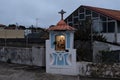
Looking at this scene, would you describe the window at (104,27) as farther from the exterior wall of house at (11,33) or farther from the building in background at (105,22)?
the exterior wall of house at (11,33)

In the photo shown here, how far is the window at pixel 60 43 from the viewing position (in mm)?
18297

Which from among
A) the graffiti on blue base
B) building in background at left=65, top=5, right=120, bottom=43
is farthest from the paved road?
building in background at left=65, top=5, right=120, bottom=43

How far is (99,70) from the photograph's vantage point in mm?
17078

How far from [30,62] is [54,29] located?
521 cm

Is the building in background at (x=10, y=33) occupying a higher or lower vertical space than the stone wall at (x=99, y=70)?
higher

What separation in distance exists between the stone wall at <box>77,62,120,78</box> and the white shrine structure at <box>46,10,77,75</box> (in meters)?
0.52

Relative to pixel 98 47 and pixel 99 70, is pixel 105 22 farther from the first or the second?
pixel 99 70

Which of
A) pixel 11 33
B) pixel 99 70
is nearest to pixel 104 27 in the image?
pixel 99 70

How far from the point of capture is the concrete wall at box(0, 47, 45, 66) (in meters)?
21.2

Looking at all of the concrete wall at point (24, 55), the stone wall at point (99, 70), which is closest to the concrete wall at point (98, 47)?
the stone wall at point (99, 70)

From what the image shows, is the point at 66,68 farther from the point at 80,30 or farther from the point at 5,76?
the point at 80,30

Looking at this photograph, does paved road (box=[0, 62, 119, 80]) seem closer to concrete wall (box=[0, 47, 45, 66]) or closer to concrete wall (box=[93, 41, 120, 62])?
concrete wall (box=[0, 47, 45, 66])

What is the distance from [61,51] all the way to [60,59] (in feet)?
1.70

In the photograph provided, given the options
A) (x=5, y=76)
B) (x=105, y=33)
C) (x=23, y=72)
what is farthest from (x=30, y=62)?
(x=105, y=33)
